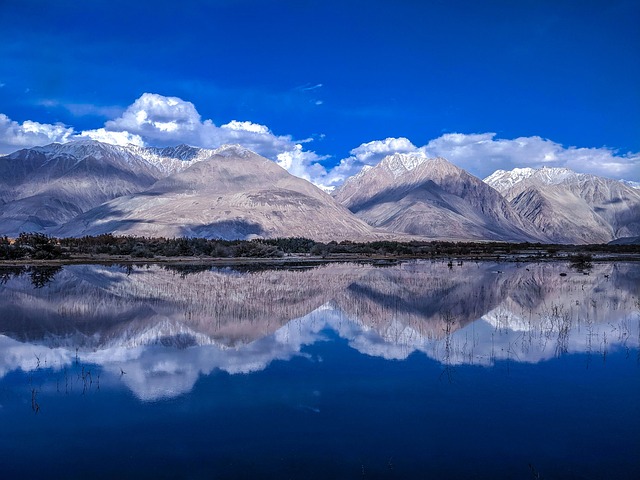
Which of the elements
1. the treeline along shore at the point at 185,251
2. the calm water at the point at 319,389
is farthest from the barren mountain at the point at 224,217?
the calm water at the point at 319,389

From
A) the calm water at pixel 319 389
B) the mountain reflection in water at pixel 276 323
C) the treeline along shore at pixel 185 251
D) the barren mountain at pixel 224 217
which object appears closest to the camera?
the calm water at pixel 319 389

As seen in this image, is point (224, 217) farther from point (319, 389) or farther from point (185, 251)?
point (319, 389)

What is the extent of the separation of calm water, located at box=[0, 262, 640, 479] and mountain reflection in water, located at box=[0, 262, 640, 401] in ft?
0.39

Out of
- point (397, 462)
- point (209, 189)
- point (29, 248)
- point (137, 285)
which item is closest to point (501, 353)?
point (397, 462)

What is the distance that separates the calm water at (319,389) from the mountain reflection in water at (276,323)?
117 millimetres

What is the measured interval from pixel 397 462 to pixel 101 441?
5110mm

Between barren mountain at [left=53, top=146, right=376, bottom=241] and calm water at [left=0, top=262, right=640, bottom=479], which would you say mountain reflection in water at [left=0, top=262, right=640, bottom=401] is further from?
barren mountain at [left=53, top=146, right=376, bottom=241]

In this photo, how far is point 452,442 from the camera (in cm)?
991

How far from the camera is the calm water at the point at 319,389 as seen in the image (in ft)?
30.4

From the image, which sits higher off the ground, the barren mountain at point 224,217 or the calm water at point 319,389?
the barren mountain at point 224,217

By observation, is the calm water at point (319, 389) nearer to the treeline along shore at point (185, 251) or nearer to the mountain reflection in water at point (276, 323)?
the mountain reflection in water at point (276, 323)

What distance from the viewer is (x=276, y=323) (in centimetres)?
2152

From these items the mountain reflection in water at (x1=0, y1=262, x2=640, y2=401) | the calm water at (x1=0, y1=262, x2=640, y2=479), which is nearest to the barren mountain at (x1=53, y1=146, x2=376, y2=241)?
the mountain reflection in water at (x1=0, y1=262, x2=640, y2=401)

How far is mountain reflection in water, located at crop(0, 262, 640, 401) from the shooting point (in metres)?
15.8
